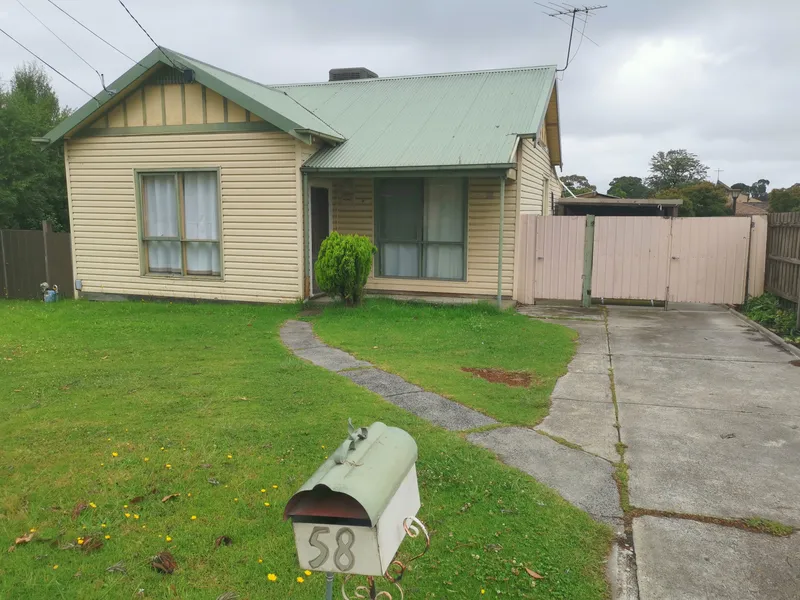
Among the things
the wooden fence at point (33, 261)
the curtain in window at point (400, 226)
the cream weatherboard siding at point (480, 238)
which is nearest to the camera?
the cream weatherboard siding at point (480, 238)

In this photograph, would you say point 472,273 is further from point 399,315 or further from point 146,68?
point 146,68

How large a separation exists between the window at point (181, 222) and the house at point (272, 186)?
0.03 meters

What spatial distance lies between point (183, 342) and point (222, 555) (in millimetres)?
5901

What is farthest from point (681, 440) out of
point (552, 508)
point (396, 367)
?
A: point (396, 367)

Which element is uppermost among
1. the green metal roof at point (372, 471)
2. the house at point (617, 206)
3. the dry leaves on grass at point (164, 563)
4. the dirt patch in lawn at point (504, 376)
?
the house at point (617, 206)

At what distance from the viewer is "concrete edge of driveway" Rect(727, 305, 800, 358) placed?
27.5ft

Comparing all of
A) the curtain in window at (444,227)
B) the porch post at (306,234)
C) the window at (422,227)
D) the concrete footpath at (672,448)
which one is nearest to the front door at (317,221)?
the porch post at (306,234)

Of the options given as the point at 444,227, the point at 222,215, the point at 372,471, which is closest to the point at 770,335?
the point at 444,227

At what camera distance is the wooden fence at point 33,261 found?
13352mm

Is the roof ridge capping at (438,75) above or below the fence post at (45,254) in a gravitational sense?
Answer: above

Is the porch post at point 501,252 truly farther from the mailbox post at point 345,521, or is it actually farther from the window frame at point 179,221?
the mailbox post at point 345,521

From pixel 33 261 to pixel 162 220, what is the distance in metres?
3.39

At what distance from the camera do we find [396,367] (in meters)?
7.40

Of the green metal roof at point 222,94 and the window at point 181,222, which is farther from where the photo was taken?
the window at point 181,222
